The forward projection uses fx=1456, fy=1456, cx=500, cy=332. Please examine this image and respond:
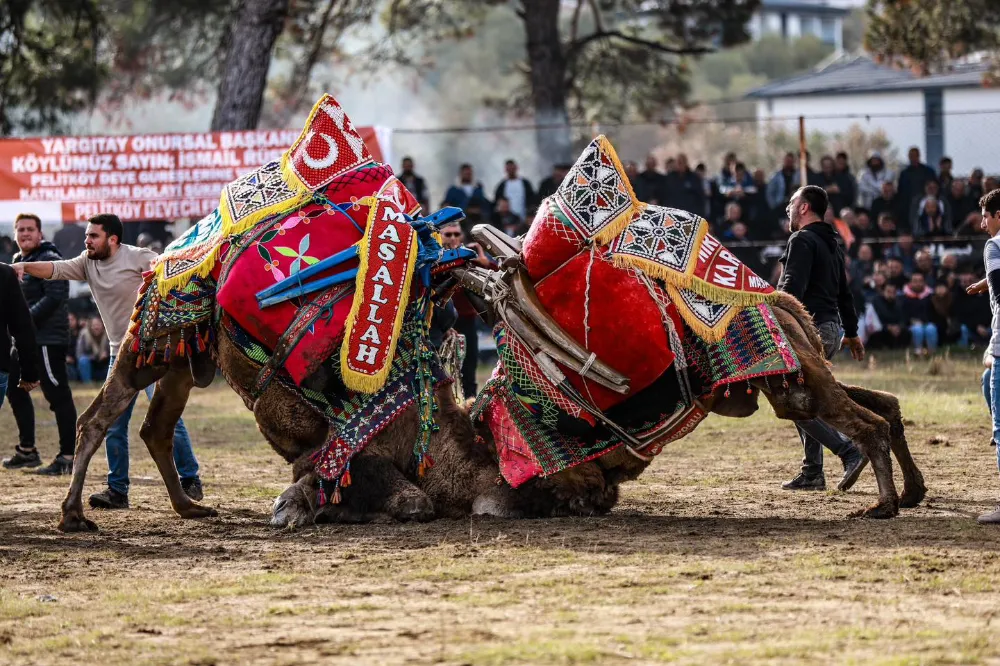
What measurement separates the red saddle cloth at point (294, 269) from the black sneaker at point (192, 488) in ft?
6.00

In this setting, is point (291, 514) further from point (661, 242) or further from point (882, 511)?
point (882, 511)

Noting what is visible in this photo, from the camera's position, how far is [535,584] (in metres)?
6.21

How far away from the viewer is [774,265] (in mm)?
18531

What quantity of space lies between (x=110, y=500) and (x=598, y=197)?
3.79 metres

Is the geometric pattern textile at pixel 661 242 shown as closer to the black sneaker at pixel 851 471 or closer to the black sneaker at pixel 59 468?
the black sneaker at pixel 851 471

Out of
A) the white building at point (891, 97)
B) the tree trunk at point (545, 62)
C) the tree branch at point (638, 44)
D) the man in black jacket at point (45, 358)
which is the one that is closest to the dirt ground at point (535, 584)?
the man in black jacket at point (45, 358)

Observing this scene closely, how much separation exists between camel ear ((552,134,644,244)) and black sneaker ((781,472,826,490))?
236 cm

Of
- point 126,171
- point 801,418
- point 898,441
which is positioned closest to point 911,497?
point 898,441

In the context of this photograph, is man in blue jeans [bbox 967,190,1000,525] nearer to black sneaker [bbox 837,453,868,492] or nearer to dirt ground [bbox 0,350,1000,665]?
dirt ground [bbox 0,350,1000,665]

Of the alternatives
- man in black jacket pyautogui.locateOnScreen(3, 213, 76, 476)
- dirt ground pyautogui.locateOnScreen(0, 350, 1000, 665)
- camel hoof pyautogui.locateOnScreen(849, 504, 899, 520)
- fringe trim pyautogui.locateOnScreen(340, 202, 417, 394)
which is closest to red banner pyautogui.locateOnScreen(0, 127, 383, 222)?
man in black jacket pyautogui.locateOnScreen(3, 213, 76, 476)

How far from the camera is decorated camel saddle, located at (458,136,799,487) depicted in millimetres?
7719

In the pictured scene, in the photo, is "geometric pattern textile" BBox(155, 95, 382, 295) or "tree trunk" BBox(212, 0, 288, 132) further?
"tree trunk" BBox(212, 0, 288, 132)

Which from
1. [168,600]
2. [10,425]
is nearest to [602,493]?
[168,600]

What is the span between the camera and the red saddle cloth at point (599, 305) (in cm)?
769
